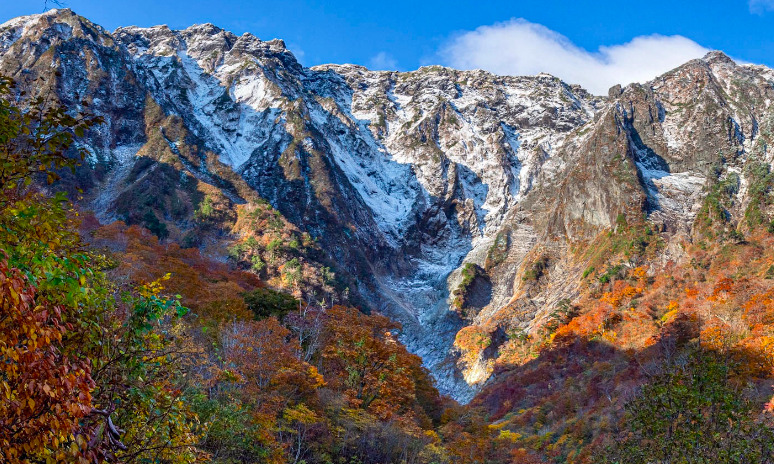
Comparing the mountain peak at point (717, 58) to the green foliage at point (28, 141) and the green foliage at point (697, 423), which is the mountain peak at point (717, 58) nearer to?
the green foliage at point (697, 423)

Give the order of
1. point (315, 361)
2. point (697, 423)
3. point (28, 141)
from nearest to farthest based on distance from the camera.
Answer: point (28, 141) → point (697, 423) → point (315, 361)

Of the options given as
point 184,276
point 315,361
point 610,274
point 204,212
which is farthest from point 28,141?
point 204,212

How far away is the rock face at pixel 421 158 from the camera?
76.2 metres

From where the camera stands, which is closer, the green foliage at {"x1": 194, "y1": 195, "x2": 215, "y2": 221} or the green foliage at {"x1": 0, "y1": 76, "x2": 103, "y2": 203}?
the green foliage at {"x1": 0, "y1": 76, "x2": 103, "y2": 203}

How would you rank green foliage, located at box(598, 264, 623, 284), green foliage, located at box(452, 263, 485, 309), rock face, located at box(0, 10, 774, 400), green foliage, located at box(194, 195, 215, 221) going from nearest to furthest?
green foliage, located at box(598, 264, 623, 284) → green foliage, located at box(194, 195, 215, 221) → rock face, located at box(0, 10, 774, 400) → green foliage, located at box(452, 263, 485, 309)

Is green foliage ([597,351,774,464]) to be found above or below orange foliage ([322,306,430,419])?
below

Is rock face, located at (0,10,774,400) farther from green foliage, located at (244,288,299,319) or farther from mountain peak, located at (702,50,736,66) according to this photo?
green foliage, located at (244,288,299,319)

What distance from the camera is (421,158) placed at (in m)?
127

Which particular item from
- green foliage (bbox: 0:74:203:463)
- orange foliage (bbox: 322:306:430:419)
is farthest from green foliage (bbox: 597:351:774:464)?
orange foliage (bbox: 322:306:430:419)

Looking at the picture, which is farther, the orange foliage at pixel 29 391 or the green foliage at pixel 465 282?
the green foliage at pixel 465 282

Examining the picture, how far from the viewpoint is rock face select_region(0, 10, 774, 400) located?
76.2m

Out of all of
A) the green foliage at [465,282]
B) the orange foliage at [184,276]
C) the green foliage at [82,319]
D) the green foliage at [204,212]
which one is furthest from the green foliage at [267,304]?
the green foliage at [465,282]

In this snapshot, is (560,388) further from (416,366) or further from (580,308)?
(580,308)

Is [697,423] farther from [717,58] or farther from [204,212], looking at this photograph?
[717,58]
